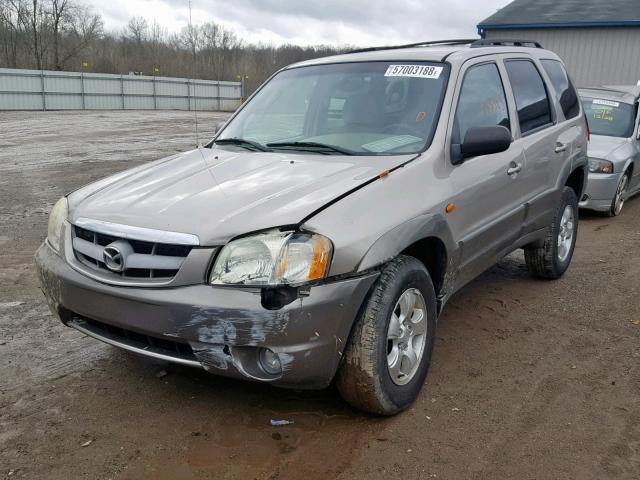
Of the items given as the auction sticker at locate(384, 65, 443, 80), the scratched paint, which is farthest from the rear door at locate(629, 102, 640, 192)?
the scratched paint

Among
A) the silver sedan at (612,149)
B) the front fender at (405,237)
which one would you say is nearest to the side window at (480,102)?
the front fender at (405,237)

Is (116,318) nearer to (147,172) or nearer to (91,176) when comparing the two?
(147,172)

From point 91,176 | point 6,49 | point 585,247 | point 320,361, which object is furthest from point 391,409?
point 6,49

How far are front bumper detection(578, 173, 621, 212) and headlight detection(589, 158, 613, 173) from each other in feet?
0.18

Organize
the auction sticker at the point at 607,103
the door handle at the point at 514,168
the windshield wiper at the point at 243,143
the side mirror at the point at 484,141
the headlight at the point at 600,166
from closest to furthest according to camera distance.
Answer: the side mirror at the point at 484,141
the windshield wiper at the point at 243,143
the door handle at the point at 514,168
the headlight at the point at 600,166
the auction sticker at the point at 607,103

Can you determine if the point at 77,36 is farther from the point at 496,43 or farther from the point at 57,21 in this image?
the point at 496,43

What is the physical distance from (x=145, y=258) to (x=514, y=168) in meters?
2.61

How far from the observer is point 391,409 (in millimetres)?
3066

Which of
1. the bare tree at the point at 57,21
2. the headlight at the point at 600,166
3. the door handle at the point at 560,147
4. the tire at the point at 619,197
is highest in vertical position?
the bare tree at the point at 57,21

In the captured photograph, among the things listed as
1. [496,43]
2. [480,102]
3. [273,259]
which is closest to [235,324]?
[273,259]

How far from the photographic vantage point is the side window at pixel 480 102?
3754 mm

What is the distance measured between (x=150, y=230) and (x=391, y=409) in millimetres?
1475

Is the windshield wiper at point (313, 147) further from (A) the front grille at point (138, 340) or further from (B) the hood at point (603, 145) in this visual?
(B) the hood at point (603, 145)

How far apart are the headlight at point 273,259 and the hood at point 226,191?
0.06 metres
